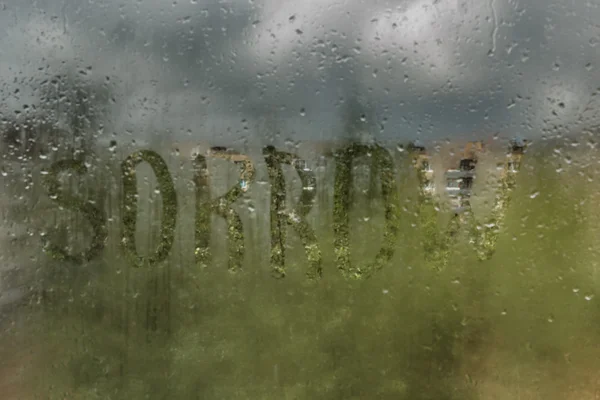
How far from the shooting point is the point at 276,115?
114 cm

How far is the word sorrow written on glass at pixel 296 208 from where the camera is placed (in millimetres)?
1124

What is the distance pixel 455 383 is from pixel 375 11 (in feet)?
3.45

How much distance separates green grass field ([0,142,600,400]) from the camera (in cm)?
112

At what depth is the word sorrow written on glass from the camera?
1.12 m

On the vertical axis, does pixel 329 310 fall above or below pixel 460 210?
below

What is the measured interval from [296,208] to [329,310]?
30cm

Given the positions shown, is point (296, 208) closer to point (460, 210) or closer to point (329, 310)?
point (329, 310)

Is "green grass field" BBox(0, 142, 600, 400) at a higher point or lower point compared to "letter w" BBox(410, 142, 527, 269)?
lower

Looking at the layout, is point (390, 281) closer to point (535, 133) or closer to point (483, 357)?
point (483, 357)

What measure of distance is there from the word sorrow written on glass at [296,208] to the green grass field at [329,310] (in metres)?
0.02

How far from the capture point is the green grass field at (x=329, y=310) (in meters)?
1.12

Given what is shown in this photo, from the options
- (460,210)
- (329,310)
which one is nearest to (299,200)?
(329,310)

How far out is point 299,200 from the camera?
1135mm

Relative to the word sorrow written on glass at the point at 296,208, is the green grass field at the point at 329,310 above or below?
below
